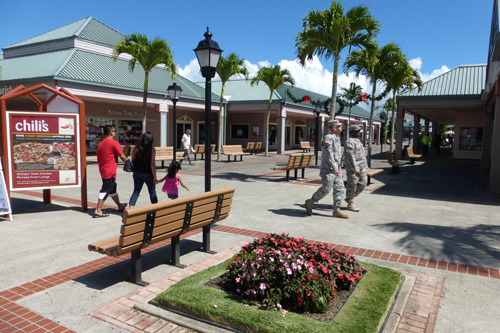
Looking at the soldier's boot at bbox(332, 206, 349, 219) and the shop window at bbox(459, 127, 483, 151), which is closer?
the soldier's boot at bbox(332, 206, 349, 219)

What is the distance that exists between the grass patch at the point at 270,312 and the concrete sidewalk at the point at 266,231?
527 millimetres

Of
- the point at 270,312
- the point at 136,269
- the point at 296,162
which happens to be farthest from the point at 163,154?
the point at 270,312

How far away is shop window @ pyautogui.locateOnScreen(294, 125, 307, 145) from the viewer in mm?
39812

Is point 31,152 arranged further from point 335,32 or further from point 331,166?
point 335,32

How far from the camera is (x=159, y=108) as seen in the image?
23234 mm

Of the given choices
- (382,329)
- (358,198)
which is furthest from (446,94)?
(382,329)

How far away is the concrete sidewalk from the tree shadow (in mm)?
16

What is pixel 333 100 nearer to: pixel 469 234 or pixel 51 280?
pixel 469 234

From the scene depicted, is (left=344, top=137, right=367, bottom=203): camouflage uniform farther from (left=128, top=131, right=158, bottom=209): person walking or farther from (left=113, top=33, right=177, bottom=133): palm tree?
(left=113, top=33, right=177, bottom=133): palm tree

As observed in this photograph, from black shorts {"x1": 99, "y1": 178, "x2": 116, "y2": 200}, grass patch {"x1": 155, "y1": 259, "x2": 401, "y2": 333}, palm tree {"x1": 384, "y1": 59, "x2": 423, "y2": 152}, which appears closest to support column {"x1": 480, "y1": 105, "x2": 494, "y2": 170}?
palm tree {"x1": 384, "y1": 59, "x2": 423, "y2": 152}

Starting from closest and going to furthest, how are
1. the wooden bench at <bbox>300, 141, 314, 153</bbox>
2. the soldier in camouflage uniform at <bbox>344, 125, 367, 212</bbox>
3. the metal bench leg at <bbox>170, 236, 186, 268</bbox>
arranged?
1. the metal bench leg at <bbox>170, 236, 186, 268</bbox>
2. the soldier in camouflage uniform at <bbox>344, 125, 367, 212</bbox>
3. the wooden bench at <bbox>300, 141, 314, 153</bbox>

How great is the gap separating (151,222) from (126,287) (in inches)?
30.1

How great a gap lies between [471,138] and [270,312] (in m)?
27.0

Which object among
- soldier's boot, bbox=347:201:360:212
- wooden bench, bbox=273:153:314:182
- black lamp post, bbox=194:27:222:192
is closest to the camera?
black lamp post, bbox=194:27:222:192
